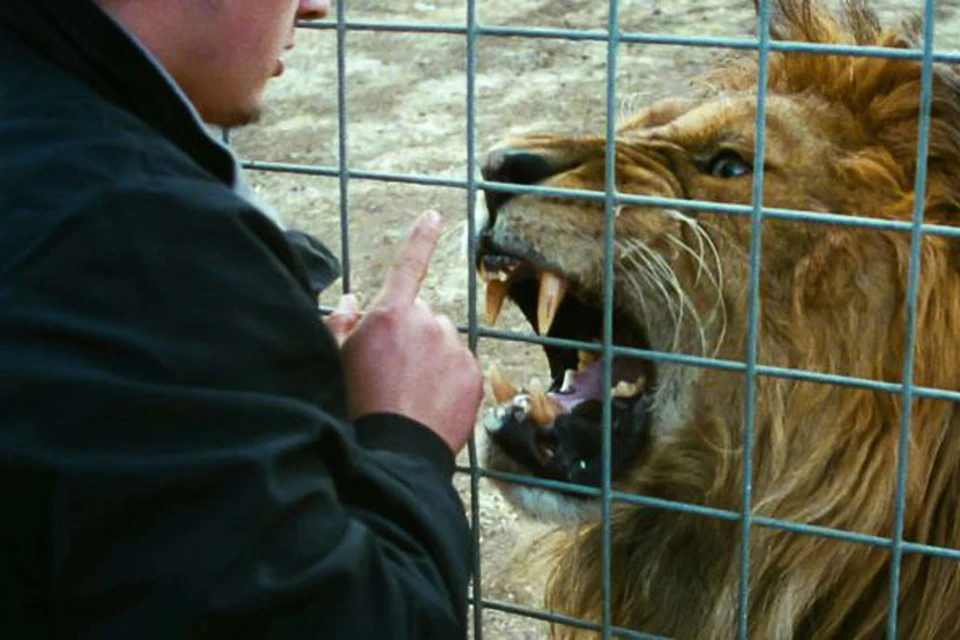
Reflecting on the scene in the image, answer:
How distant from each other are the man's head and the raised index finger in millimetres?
233

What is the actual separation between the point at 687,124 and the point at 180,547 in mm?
1376

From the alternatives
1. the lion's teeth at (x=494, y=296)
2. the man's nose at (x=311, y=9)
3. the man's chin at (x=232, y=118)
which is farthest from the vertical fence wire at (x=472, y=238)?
the man's chin at (x=232, y=118)

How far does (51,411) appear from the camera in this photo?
1301 millimetres

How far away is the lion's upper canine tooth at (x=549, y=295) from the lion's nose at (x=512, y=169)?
0.11 m

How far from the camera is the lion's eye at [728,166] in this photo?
247 centimetres

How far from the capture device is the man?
1306 millimetres

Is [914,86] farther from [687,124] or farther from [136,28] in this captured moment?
[136,28]

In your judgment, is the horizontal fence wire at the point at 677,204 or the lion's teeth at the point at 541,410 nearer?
the horizontal fence wire at the point at 677,204

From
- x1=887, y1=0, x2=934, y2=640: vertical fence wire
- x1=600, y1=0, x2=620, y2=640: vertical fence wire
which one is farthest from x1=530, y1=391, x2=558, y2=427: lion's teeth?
x1=887, y1=0, x2=934, y2=640: vertical fence wire

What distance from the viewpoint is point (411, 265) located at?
178 centimetres

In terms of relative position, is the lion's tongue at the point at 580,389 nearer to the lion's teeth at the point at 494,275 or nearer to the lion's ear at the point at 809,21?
the lion's teeth at the point at 494,275

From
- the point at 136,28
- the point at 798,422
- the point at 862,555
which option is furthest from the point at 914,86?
the point at 136,28

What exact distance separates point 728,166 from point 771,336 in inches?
10.3

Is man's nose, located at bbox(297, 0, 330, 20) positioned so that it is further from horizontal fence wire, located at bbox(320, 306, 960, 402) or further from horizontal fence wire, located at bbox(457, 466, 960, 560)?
horizontal fence wire, located at bbox(457, 466, 960, 560)
